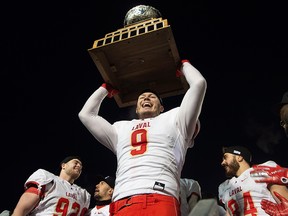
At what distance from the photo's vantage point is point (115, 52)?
3.88 metres

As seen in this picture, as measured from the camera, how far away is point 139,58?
13.3 ft

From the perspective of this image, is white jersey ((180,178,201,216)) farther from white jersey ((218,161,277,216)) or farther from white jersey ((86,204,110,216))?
white jersey ((86,204,110,216))

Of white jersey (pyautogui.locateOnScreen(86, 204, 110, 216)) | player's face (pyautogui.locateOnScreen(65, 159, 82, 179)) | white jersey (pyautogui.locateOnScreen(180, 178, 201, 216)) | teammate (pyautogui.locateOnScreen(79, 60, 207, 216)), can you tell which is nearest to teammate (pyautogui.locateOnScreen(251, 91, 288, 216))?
white jersey (pyautogui.locateOnScreen(180, 178, 201, 216))

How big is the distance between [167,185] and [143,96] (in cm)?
133

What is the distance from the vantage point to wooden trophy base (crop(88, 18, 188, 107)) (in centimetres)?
373

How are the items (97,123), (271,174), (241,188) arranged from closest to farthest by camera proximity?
1. (97,123)
2. (271,174)
3. (241,188)

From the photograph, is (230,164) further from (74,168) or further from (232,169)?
(74,168)

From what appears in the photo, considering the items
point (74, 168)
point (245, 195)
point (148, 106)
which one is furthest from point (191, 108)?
point (74, 168)

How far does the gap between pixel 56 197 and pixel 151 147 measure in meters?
2.22

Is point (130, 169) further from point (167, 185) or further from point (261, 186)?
point (261, 186)

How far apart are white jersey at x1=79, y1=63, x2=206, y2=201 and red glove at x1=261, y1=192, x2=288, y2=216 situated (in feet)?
4.46

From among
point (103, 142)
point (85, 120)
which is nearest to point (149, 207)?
point (103, 142)

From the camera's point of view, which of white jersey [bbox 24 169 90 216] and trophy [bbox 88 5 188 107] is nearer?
trophy [bbox 88 5 188 107]

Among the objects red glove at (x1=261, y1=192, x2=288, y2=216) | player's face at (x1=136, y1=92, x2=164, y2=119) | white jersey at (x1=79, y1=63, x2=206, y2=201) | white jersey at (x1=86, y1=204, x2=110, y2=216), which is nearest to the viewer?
white jersey at (x1=79, y1=63, x2=206, y2=201)
